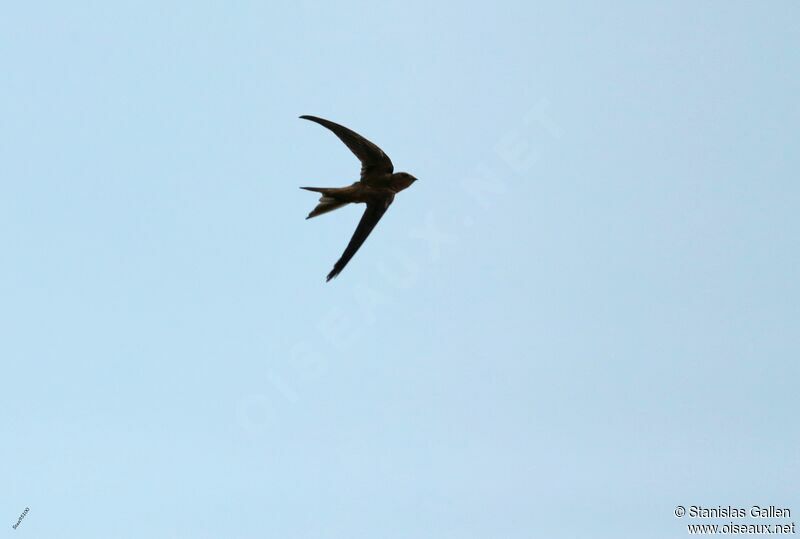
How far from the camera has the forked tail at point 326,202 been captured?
74.9ft

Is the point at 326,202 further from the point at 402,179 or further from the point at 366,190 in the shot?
the point at 402,179

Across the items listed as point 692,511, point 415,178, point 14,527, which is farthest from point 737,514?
point 14,527

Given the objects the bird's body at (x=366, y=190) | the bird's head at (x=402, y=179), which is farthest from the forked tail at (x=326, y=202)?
the bird's head at (x=402, y=179)

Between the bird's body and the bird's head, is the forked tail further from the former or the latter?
the bird's head

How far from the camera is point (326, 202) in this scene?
23078mm

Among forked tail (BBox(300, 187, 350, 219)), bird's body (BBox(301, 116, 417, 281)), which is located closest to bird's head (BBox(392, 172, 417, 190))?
bird's body (BBox(301, 116, 417, 281))

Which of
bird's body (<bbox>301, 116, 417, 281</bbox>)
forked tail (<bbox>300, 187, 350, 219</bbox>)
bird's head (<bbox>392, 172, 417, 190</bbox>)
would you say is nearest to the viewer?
bird's body (<bbox>301, 116, 417, 281</bbox>)

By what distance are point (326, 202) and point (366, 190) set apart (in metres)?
1.11

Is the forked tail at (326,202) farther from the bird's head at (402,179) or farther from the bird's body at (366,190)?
the bird's head at (402,179)

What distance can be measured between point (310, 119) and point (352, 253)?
369 centimetres

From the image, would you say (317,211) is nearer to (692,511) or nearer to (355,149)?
(355,149)

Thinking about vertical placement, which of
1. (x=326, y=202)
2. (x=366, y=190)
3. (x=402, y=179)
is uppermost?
(x=402, y=179)

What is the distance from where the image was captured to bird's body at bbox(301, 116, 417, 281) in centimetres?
2248

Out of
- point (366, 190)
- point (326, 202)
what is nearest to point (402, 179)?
point (366, 190)
